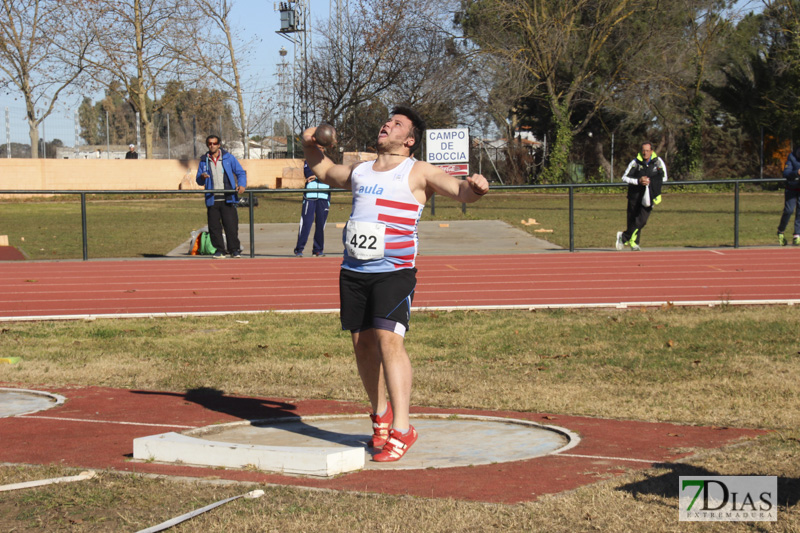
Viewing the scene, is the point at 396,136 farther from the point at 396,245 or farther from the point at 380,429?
the point at 380,429

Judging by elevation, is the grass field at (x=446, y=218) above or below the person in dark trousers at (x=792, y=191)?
below

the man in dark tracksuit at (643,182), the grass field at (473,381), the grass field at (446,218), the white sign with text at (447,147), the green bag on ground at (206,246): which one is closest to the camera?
the grass field at (473,381)

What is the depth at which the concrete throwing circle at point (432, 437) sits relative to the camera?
5.14 metres

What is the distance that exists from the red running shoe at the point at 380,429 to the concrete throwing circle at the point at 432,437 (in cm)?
7

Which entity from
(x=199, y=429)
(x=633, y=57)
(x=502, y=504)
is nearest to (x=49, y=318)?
(x=199, y=429)

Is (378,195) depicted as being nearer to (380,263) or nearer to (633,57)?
(380,263)

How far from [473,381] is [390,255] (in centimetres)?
252

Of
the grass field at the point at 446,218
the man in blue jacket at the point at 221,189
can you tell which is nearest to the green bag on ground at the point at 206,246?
the man in blue jacket at the point at 221,189

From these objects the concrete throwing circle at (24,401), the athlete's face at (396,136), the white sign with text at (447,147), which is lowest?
the concrete throwing circle at (24,401)

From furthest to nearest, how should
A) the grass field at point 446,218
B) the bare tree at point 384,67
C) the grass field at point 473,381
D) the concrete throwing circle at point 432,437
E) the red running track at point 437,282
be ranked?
1. the bare tree at point 384,67
2. the grass field at point 446,218
3. the red running track at point 437,282
4. the concrete throwing circle at point 432,437
5. the grass field at point 473,381

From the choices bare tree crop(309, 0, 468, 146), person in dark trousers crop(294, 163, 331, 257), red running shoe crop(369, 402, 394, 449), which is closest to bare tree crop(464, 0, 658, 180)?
bare tree crop(309, 0, 468, 146)

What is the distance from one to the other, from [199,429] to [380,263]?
160cm

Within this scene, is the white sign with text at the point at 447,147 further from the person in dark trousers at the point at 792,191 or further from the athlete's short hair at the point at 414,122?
the athlete's short hair at the point at 414,122

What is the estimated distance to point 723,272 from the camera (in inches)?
576
